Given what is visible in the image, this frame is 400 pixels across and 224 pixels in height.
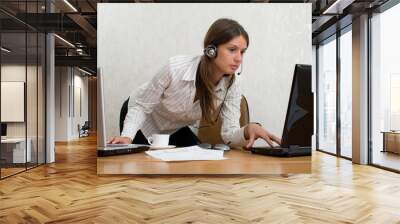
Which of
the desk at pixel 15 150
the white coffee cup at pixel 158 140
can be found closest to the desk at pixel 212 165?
the white coffee cup at pixel 158 140

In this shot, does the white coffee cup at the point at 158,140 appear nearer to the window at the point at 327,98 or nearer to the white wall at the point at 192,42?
the white wall at the point at 192,42

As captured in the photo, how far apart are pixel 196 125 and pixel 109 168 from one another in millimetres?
900

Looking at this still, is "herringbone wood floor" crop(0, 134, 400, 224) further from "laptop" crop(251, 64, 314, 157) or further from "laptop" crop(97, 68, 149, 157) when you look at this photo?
"laptop" crop(97, 68, 149, 157)

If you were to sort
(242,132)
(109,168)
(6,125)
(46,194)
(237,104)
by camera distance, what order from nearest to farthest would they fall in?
(109,168), (242,132), (237,104), (46,194), (6,125)

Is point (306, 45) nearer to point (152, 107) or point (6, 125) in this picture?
point (152, 107)

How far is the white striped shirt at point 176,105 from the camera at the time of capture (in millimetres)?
2115

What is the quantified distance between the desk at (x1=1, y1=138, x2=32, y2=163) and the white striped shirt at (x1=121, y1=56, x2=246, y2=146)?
10.3 feet

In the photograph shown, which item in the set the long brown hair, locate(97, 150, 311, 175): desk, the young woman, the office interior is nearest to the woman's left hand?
the young woman

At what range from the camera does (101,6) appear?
9.89 ft

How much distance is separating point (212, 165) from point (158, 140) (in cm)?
56

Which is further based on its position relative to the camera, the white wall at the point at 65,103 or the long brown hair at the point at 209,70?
the white wall at the point at 65,103

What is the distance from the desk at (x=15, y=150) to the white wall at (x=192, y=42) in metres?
2.51

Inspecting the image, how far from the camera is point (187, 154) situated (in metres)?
1.82

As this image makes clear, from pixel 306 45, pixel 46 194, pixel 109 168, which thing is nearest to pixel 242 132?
pixel 109 168
